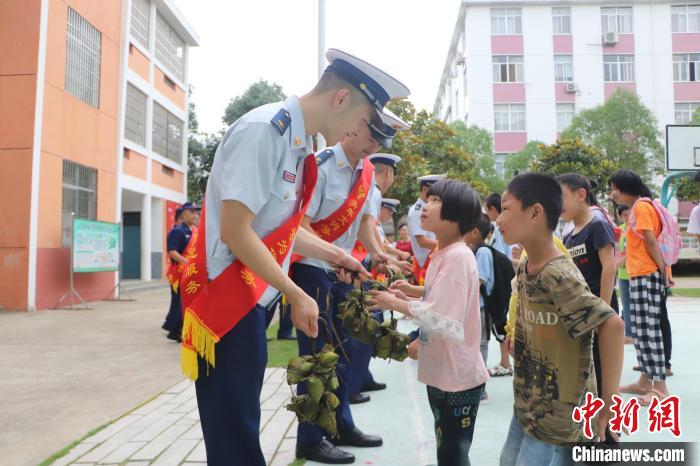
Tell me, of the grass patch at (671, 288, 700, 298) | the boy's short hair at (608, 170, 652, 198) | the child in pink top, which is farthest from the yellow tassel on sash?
the grass patch at (671, 288, 700, 298)

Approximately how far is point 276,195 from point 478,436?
2.48 m

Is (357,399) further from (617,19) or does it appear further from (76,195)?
(617,19)

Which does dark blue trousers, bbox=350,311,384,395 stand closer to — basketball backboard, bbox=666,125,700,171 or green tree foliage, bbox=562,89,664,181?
basketball backboard, bbox=666,125,700,171

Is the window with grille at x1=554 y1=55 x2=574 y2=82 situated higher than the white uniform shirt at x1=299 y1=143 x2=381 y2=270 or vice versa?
the window with grille at x1=554 y1=55 x2=574 y2=82

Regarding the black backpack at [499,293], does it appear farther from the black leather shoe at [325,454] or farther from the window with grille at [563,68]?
the window with grille at [563,68]

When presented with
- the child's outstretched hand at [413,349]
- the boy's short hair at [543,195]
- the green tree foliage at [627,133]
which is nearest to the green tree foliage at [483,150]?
the green tree foliage at [627,133]

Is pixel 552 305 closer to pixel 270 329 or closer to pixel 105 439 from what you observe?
pixel 105 439

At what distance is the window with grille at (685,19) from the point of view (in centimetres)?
3466

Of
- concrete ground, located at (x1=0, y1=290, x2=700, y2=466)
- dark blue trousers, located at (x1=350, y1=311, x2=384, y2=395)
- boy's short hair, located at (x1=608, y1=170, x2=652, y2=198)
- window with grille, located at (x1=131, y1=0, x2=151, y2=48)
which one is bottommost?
concrete ground, located at (x1=0, y1=290, x2=700, y2=466)

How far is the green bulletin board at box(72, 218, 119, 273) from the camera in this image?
12.4 metres

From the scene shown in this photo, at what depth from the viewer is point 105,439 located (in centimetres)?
374

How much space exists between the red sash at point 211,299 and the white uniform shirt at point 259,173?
0.04 metres

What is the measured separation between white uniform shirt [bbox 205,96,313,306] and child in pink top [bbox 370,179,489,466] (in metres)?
0.70

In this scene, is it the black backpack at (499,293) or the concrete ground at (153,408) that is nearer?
the concrete ground at (153,408)
